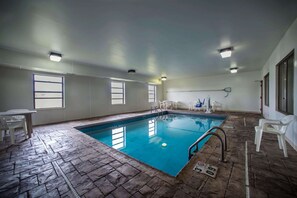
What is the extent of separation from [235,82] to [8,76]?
1159 cm

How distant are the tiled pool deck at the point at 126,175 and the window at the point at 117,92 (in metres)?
5.19

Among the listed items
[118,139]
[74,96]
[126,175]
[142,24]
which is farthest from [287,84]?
[74,96]

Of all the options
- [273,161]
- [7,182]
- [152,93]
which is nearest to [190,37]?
[273,161]

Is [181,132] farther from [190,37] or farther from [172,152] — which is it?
[190,37]

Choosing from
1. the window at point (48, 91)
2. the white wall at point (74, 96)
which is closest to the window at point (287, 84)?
the white wall at point (74, 96)

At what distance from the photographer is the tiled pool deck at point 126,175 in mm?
1507

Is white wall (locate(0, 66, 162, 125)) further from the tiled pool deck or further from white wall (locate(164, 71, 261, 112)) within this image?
white wall (locate(164, 71, 261, 112))

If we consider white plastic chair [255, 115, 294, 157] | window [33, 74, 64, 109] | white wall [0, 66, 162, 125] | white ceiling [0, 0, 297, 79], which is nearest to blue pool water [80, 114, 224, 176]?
white plastic chair [255, 115, 294, 157]

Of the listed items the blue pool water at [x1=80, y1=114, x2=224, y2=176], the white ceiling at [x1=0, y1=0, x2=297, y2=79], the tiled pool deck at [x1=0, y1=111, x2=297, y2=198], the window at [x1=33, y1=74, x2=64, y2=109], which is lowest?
the blue pool water at [x1=80, y1=114, x2=224, y2=176]

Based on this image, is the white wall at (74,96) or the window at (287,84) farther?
the white wall at (74,96)

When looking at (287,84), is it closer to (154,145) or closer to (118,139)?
(154,145)

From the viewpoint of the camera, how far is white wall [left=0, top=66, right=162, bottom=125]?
175 inches

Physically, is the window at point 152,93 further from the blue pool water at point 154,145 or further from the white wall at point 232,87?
the blue pool water at point 154,145

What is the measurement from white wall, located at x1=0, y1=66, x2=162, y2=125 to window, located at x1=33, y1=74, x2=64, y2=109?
0.67 feet
